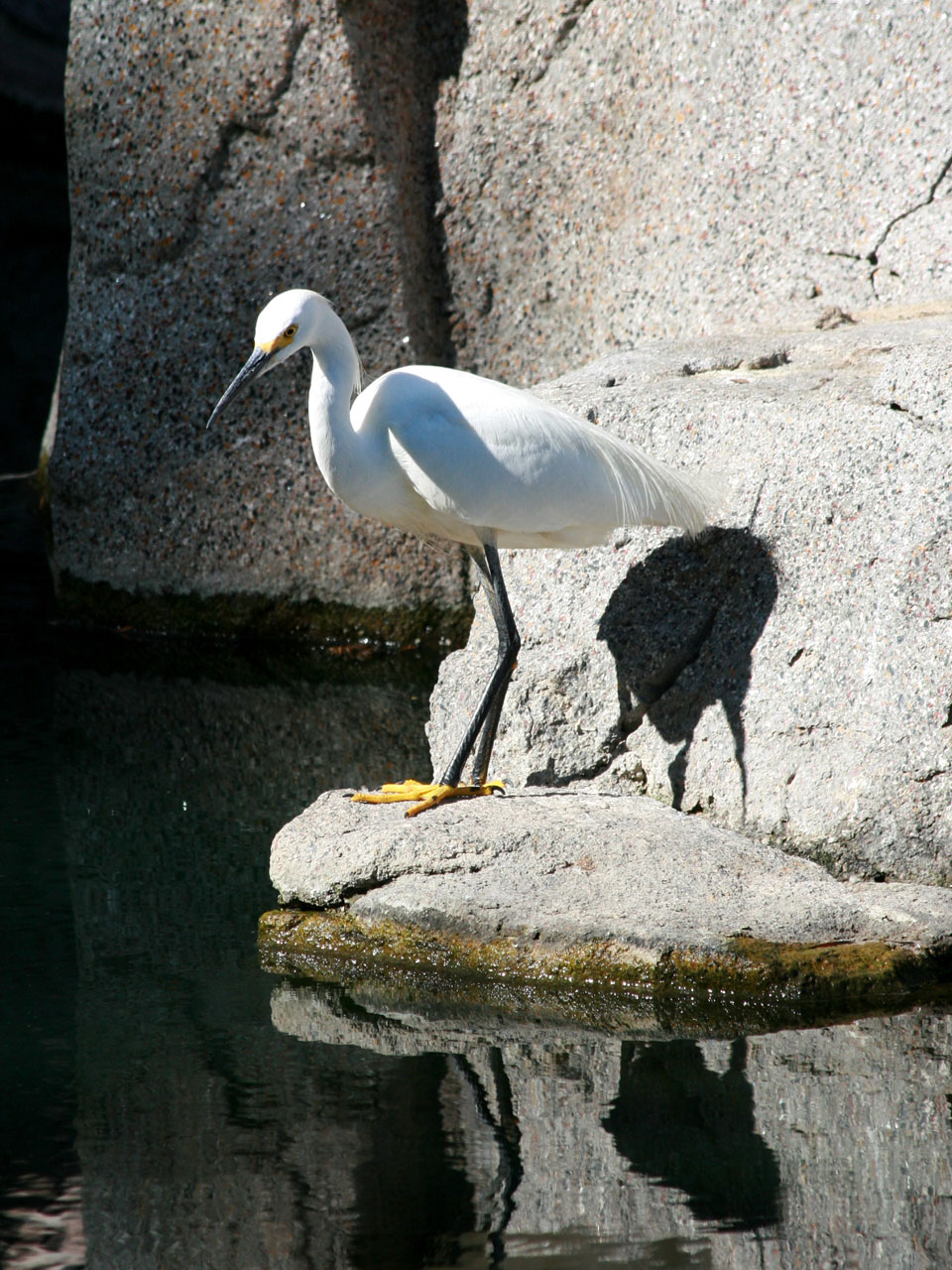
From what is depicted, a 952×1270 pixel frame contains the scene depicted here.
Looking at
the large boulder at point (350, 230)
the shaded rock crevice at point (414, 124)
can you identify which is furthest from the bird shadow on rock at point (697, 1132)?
the shaded rock crevice at point (414, 124)

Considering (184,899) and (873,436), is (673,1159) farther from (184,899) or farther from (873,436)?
(873,436)

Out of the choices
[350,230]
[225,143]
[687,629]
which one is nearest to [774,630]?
[687,629]

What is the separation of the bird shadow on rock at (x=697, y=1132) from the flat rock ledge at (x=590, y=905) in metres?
0.26

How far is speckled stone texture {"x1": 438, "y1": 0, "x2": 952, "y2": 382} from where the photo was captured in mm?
5555

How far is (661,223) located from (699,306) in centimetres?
44

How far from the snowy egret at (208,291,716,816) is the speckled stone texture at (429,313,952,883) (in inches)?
8.5

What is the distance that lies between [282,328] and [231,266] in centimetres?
309

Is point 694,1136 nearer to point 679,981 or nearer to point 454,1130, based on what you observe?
point 454,1130

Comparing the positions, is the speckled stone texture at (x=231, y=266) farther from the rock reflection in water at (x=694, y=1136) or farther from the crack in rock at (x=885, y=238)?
the rock reflection in water at (x=694, y=1136)

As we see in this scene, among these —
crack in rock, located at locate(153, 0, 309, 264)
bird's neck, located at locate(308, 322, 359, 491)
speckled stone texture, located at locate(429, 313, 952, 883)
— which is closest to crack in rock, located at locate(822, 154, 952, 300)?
speckled stone texture, located at locate(429, 313, 952, 883)

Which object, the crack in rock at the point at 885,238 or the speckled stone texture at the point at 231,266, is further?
the speckled stone texture at the point at 231,266

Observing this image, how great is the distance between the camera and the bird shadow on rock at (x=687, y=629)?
3.83 meters

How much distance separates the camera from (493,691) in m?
3.81

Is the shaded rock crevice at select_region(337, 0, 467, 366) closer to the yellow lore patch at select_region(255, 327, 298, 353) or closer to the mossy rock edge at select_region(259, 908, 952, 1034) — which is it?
the yellow lore patch at select_region(255, 327, 298, 353)
